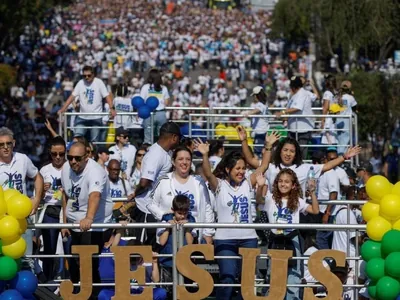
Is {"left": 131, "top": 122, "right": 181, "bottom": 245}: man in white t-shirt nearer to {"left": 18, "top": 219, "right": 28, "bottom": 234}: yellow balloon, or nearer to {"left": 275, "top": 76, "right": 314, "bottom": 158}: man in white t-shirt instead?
{"left": 18, "top": 219, "right": 28, "bottom": 234}: yellow balloon

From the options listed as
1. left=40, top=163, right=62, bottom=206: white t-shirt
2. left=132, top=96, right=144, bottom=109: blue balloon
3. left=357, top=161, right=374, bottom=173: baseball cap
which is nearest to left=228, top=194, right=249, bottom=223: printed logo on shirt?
left=40, top=163, right=62, bottom=206: white t-shirt

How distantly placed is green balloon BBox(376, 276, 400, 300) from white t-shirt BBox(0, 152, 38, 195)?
3.83 metres

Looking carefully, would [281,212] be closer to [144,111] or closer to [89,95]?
[144,111]

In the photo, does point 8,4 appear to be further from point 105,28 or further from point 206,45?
point 105,28

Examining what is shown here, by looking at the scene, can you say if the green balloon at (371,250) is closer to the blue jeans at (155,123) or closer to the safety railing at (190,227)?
the safety railing at (190,227)

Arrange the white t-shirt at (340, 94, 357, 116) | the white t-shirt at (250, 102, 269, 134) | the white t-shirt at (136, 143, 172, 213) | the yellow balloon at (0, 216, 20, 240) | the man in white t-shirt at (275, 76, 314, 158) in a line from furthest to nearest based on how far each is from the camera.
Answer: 1. the white t-shirt at (340, 94, 357, 116)
2. the white t-shirt at (250, 102, 269, 134)
3. the man in white t-shirt at (275, 76, 314, 158)
4. the white t-shirt at (136, 143, 172, 213)
5. the yellow balloon at (0, 216, 20, 240)

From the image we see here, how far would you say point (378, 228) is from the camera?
39.5 feet

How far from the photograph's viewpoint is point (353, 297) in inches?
502

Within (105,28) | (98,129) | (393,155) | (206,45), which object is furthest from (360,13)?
(105,28)

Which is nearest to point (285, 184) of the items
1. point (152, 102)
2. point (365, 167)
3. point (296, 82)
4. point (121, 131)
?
point (121, 131)

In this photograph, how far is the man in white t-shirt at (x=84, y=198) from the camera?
12828 mm

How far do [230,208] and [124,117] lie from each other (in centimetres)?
826

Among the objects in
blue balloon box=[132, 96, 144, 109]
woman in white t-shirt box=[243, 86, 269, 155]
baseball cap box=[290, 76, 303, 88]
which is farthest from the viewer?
woman in white t-shirt box=[243, 86, 269, 155]

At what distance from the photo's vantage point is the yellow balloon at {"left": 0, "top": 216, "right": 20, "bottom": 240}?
11695 millimetres
